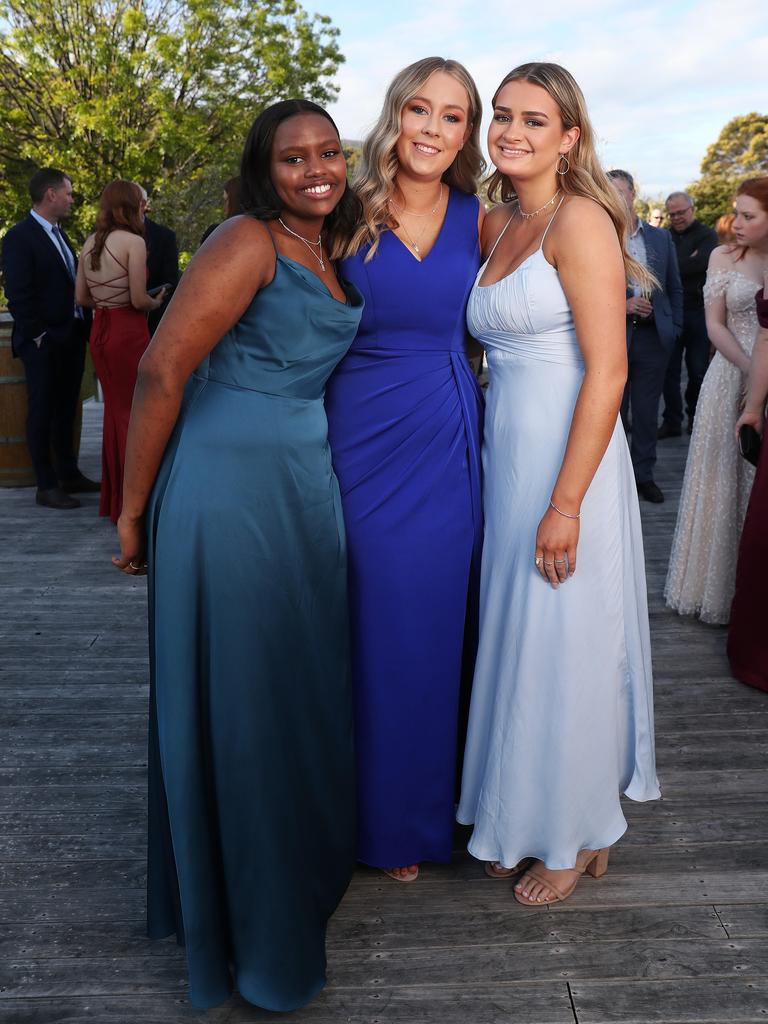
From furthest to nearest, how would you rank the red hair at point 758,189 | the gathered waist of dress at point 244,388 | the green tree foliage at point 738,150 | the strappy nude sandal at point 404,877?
1. the green tree foliage at point 738,150
2. the red hair at point 758,189
3. the strappy nude sandal at point 404,877
4. the gathered waist of dress at point 244,388

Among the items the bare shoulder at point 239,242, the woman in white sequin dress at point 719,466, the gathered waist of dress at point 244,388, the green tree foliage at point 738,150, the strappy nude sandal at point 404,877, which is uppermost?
the green tree foliage at point 738,150

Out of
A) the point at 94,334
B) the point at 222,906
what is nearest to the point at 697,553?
the point at 222,906

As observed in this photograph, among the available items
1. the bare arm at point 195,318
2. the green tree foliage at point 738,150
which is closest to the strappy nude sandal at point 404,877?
the bare arm at point 195,318

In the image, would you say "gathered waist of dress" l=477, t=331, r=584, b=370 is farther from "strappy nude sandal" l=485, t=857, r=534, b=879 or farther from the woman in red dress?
the woman in red dress

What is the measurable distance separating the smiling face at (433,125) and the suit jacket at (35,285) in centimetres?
462

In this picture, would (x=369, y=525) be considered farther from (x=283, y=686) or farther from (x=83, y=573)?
(x=83, y=573)

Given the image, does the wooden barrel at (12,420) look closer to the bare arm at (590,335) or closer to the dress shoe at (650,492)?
the dress shoe at (650,492)

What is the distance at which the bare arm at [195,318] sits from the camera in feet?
5.97

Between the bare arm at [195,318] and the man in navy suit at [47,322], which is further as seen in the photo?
the man in navy suit at [47,322]

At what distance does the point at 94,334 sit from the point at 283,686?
4.43m

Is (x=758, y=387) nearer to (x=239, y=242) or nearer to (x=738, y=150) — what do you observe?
(x=239, y=242)

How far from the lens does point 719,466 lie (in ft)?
14.3

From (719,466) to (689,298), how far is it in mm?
4707

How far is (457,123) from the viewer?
225cm
